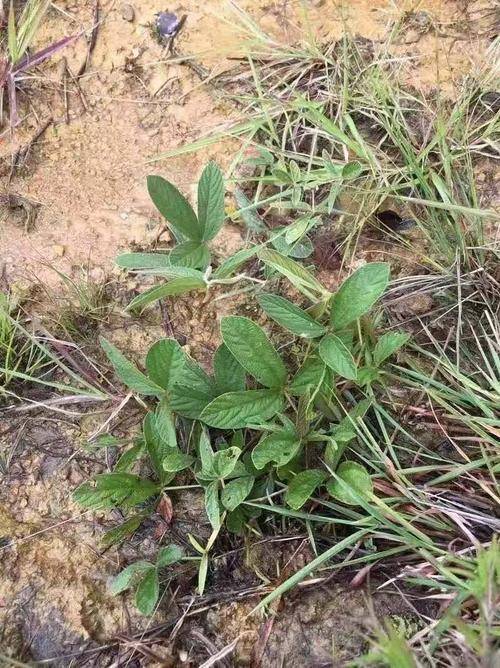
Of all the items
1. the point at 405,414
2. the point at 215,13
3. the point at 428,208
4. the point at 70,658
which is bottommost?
the point at 70,658

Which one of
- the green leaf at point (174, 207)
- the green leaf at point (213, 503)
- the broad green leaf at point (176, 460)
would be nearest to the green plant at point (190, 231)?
the green leaf at point (174, 207)

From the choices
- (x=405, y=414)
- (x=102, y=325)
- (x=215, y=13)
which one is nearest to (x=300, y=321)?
(x=405, y=414)

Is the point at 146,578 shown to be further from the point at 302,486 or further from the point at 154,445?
the point at 302,486

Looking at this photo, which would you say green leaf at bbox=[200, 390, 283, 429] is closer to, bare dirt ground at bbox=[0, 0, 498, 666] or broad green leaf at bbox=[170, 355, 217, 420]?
broad green leaf at bbox=[170, 355, 217, 420]

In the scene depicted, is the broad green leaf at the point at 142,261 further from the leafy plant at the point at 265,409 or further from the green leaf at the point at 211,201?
the leafy plant at the point at 265,409

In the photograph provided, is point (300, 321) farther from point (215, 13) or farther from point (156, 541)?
point (215, 13)

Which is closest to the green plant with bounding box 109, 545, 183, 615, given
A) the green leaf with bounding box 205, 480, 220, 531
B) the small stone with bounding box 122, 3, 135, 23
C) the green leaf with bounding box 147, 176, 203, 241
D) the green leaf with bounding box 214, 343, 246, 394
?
the green leaf with bounding box 205, 480, 220, 531
